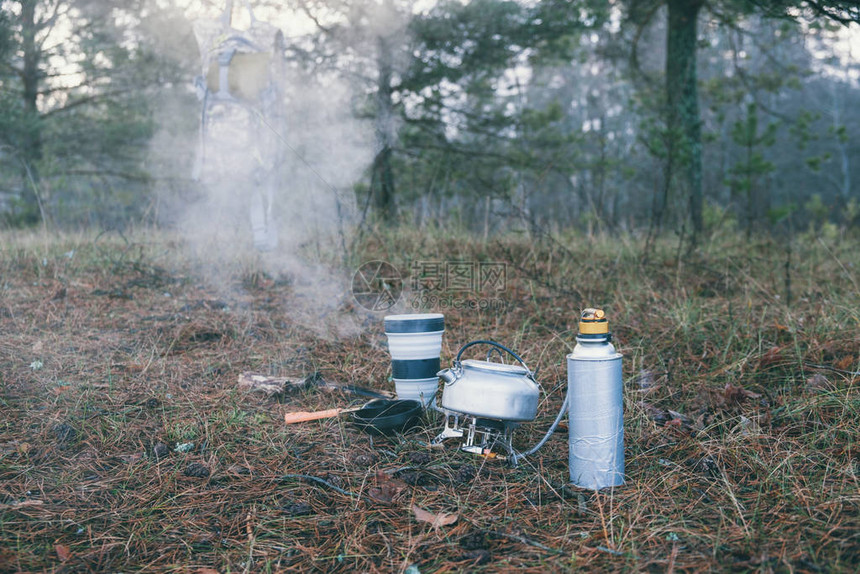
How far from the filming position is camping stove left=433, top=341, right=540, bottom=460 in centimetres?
188

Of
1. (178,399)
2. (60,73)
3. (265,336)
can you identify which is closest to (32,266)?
(265,336)

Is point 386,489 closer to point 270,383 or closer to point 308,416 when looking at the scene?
point 308,416

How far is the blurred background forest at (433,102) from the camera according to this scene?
5.69 meters

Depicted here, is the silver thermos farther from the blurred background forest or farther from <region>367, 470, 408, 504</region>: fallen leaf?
the blurred background forest

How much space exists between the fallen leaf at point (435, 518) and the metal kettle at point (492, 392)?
392mm

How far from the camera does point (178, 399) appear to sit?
2.41 m

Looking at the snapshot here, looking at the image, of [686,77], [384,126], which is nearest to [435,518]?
[686,77]

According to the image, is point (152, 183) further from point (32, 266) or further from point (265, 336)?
point (265, 336)

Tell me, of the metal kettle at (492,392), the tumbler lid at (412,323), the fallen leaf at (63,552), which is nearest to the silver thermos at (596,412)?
the metal kettle at (492,392)

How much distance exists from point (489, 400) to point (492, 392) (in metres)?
0.03

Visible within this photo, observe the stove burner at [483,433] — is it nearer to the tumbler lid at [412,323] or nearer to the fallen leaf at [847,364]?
the tumbler lid at [412,323]

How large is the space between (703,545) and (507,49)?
676 centimetres

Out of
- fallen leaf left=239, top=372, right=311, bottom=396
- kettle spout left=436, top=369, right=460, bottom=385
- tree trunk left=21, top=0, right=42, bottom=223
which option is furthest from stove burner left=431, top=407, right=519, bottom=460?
tree trunk left=21, top=0, right=42, bottom=223

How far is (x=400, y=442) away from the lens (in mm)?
2059
